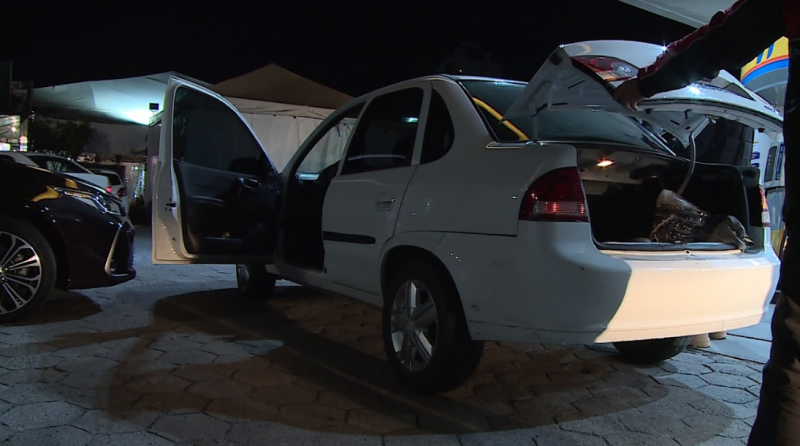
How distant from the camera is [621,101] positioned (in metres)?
2.07

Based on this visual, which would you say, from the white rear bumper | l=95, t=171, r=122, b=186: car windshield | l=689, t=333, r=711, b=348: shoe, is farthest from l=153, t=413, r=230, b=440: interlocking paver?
l=95, t=171, r=122, b=186: car windshield

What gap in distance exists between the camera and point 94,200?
4.36 meters

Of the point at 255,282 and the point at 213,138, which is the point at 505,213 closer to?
the point at 213,138

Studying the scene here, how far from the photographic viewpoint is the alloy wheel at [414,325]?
2781mm

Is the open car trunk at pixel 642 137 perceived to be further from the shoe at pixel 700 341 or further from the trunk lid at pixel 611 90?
the shoe at pixel 700 341

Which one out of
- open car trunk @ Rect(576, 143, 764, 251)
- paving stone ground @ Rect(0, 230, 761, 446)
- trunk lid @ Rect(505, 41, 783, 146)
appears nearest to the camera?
trunk lid @ Rect(505, 41, 783, 146)

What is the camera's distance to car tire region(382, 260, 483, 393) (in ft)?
8.61

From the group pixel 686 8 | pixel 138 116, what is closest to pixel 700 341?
pixel 686 8

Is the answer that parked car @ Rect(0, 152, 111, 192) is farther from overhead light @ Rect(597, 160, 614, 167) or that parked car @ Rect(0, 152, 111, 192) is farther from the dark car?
overhead light @ Rect(597, 160, 614, 167)

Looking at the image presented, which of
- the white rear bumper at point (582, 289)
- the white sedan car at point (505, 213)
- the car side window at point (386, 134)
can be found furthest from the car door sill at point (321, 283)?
the white rear bumper at point (582, 289)

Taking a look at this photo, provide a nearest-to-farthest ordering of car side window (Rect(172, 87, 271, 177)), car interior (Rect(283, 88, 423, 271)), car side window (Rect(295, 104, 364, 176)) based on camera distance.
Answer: car interior (Rect(283, 88, 423, 271))
car side window (Rect(172, 87, 271, 177))
car side window (Rect(295, 104, 364, 176))

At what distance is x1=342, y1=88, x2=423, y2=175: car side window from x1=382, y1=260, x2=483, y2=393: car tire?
27.5 inches

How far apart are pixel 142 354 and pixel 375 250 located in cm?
168

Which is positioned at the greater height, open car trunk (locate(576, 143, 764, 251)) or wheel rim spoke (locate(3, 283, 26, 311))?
open car trunk (locate(576, 143, 764, 251))
